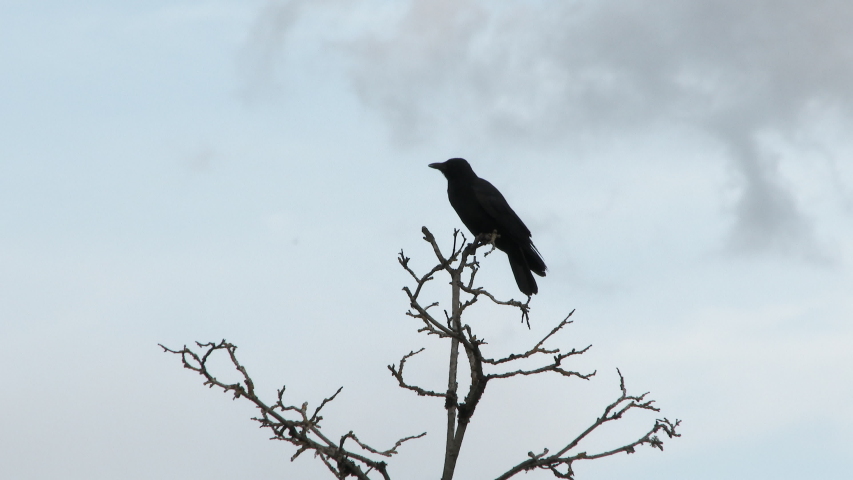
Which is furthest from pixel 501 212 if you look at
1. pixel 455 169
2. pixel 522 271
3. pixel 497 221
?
pixel 455 169

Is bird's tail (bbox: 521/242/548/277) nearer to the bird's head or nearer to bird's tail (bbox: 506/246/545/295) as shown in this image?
bird's tail (bbox: 506/246/545/295)

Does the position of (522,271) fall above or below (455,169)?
below

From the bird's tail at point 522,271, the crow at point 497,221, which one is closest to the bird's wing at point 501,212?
the crow at point 497,221

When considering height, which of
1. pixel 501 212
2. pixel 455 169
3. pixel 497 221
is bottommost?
pixel 497 221

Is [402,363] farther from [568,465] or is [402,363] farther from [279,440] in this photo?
[568,465]

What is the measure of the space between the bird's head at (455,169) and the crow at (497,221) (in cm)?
1

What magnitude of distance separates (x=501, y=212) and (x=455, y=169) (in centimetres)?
98

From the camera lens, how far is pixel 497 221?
32.9ft

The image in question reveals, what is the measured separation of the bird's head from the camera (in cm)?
1078

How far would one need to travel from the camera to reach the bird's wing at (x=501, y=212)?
1001cm

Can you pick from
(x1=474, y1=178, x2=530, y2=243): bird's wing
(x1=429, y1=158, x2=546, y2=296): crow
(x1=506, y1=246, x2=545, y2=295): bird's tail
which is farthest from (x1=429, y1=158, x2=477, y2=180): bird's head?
(x1=506, y1=246, x2=545, y2=295): bird's tail

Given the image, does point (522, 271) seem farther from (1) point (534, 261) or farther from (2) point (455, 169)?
(2) point (455, 169)

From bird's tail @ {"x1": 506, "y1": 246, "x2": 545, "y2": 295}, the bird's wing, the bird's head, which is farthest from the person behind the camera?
the bird's head

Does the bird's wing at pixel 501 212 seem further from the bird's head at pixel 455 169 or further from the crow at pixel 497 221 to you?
the bird's head at pixel 455 169
